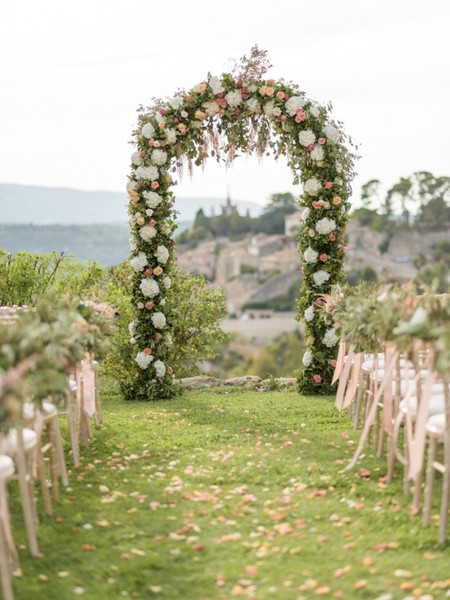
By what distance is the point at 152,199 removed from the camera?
9086mm

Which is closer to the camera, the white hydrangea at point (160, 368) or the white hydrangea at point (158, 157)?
the white hydrangea at point (158, 157)

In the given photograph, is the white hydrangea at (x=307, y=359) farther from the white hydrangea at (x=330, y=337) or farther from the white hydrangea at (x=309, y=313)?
the white hydrangea at (x=309, y=313)

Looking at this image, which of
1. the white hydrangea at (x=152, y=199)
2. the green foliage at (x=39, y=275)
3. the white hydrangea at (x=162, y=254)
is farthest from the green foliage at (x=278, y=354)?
the white hydrangea at (x=152, y=199)

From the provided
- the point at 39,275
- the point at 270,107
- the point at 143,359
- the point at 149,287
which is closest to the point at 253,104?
the point at 270,107

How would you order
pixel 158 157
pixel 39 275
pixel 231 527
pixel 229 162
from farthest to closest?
pixel 39 275 → pixel 229 162 → pixel 158 157 → pixel 231 527

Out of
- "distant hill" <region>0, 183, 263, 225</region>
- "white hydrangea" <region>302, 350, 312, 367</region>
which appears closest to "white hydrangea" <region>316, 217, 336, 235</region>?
"white hydrangea" <region>302, 350, 312, 367</region>

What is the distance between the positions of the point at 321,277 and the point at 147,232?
2.05 m

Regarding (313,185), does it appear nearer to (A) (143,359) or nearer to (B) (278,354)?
(A) (143,359)

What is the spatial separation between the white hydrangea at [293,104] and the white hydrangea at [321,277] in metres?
1.82

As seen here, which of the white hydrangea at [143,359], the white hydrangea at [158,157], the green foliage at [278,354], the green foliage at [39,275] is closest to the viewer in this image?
the white hydrangea at [158,157]

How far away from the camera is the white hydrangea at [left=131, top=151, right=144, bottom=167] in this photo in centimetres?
912

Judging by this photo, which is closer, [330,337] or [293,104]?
[293,104]

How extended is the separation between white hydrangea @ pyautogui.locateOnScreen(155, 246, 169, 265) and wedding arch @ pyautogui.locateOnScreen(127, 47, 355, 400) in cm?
1

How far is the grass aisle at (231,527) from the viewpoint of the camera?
12.6 ft
